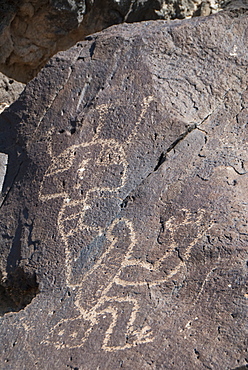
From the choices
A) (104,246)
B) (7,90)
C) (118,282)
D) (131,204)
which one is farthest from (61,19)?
(118,282)

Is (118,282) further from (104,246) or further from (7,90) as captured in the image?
(7,90)

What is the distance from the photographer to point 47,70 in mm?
2984

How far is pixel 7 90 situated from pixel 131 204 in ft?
6.56

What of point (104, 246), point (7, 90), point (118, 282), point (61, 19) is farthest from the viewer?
point (61, 19)

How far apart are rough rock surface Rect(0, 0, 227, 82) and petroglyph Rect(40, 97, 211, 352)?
5.90ft

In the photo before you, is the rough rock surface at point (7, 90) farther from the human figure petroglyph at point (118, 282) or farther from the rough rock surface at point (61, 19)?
the human figure petroglyph at point (118, 282)

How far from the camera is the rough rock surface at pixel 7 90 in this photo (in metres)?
4.11

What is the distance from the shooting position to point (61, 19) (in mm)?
4359

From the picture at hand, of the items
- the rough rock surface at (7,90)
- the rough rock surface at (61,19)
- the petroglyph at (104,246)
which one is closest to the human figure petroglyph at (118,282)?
the petroglyph at (104,246)

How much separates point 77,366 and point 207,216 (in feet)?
2.42

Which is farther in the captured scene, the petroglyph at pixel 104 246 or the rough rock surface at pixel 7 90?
the rough rock surface at pixel 7 90

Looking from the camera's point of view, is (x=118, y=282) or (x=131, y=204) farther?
(x=131, y=204)

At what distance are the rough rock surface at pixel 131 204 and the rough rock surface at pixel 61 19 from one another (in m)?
1.36

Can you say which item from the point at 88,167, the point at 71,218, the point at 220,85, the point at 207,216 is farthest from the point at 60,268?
the point at 220,85
